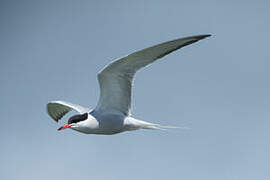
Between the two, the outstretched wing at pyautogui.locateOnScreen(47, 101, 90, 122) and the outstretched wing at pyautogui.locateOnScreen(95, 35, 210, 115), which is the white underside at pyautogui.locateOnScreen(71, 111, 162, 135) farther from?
the outstretched wing at pyautogui.locateOnScreen(47, 101, 90, 122)

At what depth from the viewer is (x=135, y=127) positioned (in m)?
10.1

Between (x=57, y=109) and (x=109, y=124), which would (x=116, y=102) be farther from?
(x=57, y=109)

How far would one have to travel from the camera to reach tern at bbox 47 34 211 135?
30.2 ft

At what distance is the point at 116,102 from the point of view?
1016 centimetres

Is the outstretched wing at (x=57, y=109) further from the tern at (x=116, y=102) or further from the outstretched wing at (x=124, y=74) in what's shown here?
the outstretched wing at (x=124, y=74)

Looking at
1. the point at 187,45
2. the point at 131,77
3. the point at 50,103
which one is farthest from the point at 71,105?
the point at 187,45

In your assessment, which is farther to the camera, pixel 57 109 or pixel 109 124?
pixel 57 109

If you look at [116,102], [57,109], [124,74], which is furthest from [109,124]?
[57,109]

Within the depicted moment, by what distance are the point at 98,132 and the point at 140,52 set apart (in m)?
2.04

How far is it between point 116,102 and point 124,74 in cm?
79

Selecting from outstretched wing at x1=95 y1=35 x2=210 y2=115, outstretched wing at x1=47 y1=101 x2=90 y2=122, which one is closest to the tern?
outstretched wing at x1=95 y1=35 x2=210 y2=115

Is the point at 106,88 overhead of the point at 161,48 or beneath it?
beneath

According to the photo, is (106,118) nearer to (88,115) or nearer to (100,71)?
(88,115)

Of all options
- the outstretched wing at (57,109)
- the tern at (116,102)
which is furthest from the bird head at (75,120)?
the outstretched wing at (57,109)
